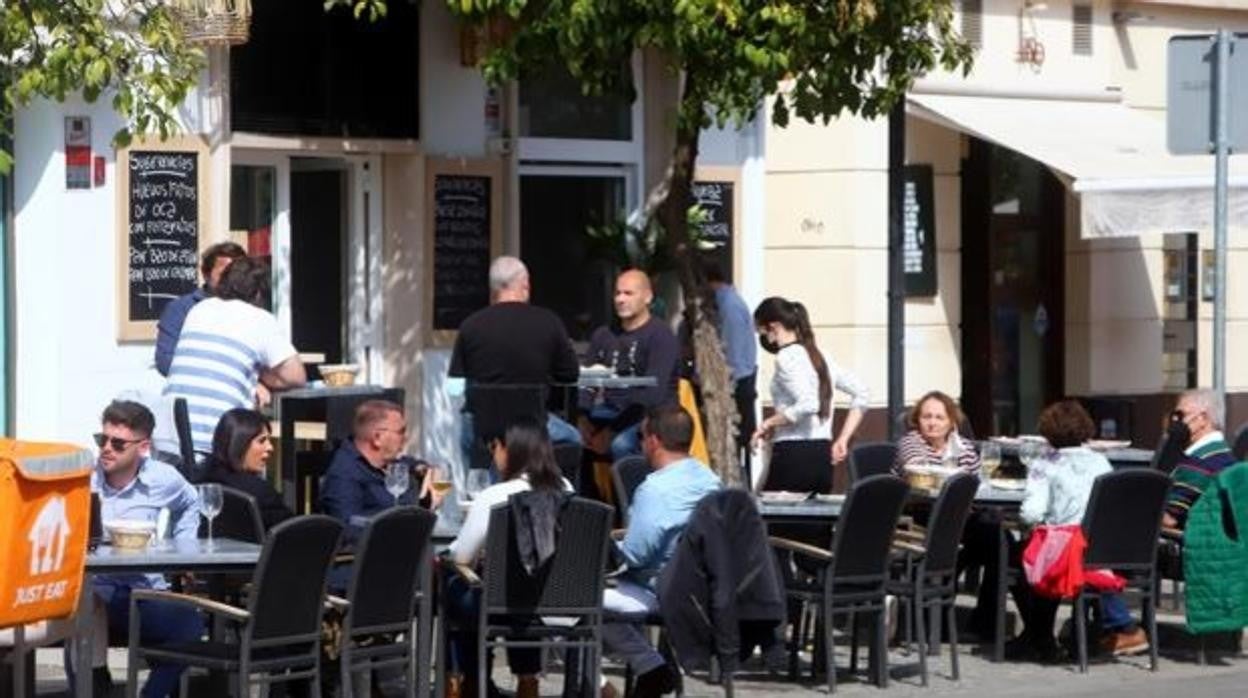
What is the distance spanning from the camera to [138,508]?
489 inches


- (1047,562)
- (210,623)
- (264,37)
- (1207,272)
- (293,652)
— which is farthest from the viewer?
(1207,272)

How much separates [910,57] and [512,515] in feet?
16.5

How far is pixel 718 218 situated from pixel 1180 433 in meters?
4.82

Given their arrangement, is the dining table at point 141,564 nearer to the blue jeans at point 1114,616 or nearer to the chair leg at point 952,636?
the chair leg at point 952,636

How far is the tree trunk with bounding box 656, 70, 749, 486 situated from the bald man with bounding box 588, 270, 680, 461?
1.34 ft

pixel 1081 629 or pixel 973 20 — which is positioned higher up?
pixel 973 20

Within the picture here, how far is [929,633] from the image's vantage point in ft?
50.1

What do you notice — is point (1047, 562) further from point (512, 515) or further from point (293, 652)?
point (293, 652)

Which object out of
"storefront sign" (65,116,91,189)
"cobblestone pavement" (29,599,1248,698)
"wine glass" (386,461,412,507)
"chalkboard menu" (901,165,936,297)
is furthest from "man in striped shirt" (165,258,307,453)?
"chalkboard menu" (901,165,936,297)

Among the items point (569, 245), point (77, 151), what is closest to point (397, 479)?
point (77, 151)

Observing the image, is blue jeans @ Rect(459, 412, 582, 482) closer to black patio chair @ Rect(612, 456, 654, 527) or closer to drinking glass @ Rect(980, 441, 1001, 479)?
black patio chair @ Rect(612, 456, 654, 527)

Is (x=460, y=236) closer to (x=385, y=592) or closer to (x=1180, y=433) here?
(x=1180, y=433)

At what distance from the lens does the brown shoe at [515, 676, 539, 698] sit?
1261 centimetres

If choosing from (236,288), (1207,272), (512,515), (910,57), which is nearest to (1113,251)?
(1207,272)
